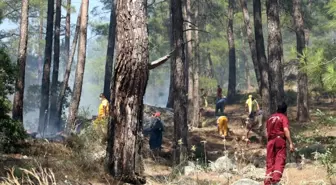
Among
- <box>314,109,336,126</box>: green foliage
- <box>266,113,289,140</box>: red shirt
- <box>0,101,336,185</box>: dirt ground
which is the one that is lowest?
<box>0,101,336,185</box>: dirt ground

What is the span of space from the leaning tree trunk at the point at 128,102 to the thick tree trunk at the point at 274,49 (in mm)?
8573

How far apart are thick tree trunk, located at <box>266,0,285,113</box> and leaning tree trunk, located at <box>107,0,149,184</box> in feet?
28.1

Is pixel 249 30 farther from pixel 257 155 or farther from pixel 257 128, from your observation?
pixel 257 155

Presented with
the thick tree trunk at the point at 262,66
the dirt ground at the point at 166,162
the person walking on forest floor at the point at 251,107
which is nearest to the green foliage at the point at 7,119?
the dirt ground at the point at 166,162

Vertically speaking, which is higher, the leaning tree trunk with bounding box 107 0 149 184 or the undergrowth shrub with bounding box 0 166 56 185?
the leaning tree trunk with bounding box 107 0 149 184

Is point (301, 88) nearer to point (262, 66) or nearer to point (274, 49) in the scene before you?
point (262, 66)

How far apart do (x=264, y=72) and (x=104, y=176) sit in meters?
14.1

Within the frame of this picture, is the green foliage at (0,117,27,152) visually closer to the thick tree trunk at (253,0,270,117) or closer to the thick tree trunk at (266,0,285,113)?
the thick tree trunk at (266,0,285,113)

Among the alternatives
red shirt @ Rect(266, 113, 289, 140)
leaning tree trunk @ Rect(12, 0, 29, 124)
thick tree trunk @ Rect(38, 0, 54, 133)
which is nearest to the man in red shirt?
red shirt @ Rect(266, 113, 289, 140)

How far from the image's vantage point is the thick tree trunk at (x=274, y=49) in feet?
49.9

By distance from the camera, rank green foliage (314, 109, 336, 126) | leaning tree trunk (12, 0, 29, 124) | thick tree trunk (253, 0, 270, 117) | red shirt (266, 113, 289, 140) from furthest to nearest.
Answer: thick tree trunk (253, 0, 270, 117) → leaning tree trunk (12, 0, 29, 124) → red shirt (266, 113, 289, 140) → green foliage (314, 109, 336, 126)

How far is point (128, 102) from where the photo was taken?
729 cm

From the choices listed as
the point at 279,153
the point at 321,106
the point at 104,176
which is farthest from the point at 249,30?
the point at 104,176

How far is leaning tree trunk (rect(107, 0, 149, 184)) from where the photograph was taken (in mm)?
7266
